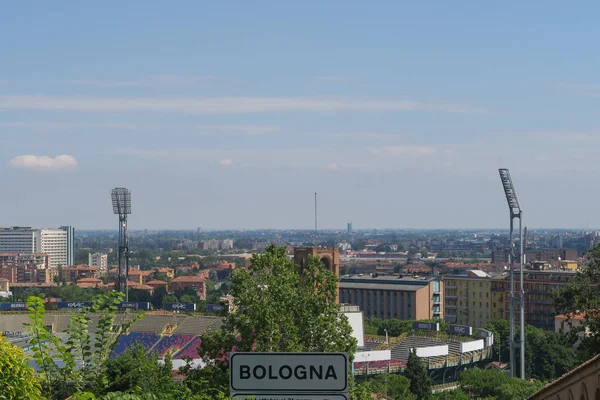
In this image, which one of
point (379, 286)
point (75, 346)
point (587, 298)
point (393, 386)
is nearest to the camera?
point (75, 346)

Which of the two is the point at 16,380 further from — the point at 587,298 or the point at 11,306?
the point at 11,306

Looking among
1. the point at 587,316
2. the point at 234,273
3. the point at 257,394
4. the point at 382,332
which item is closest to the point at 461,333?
the point at 382,332

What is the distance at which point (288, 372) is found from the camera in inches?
254

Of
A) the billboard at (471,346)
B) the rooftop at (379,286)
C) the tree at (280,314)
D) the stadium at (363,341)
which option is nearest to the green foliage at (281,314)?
the tree at (280,314)

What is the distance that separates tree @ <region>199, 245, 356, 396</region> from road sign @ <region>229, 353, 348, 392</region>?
17.1m

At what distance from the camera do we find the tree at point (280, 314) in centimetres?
2422

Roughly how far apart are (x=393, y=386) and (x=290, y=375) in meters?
55.5

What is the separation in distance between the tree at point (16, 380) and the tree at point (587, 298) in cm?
2250

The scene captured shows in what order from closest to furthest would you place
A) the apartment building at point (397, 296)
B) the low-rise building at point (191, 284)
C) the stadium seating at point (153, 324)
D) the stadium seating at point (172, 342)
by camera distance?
1. the stadium seating at point (172, 342)
2. the stadium seating at point (153, 324)
3. the apartment building at point (397, 296)
4. the low-rise building at point (191, 284)

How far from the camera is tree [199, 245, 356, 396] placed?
24.2 metres

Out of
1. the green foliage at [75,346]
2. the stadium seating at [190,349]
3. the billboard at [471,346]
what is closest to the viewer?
the green foliage at [75,346]

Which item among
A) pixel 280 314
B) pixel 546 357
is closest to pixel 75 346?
pixel 280 314

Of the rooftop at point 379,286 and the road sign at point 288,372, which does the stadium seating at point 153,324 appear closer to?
the rooftop at point 379,286

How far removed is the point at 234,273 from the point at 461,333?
228 ft
